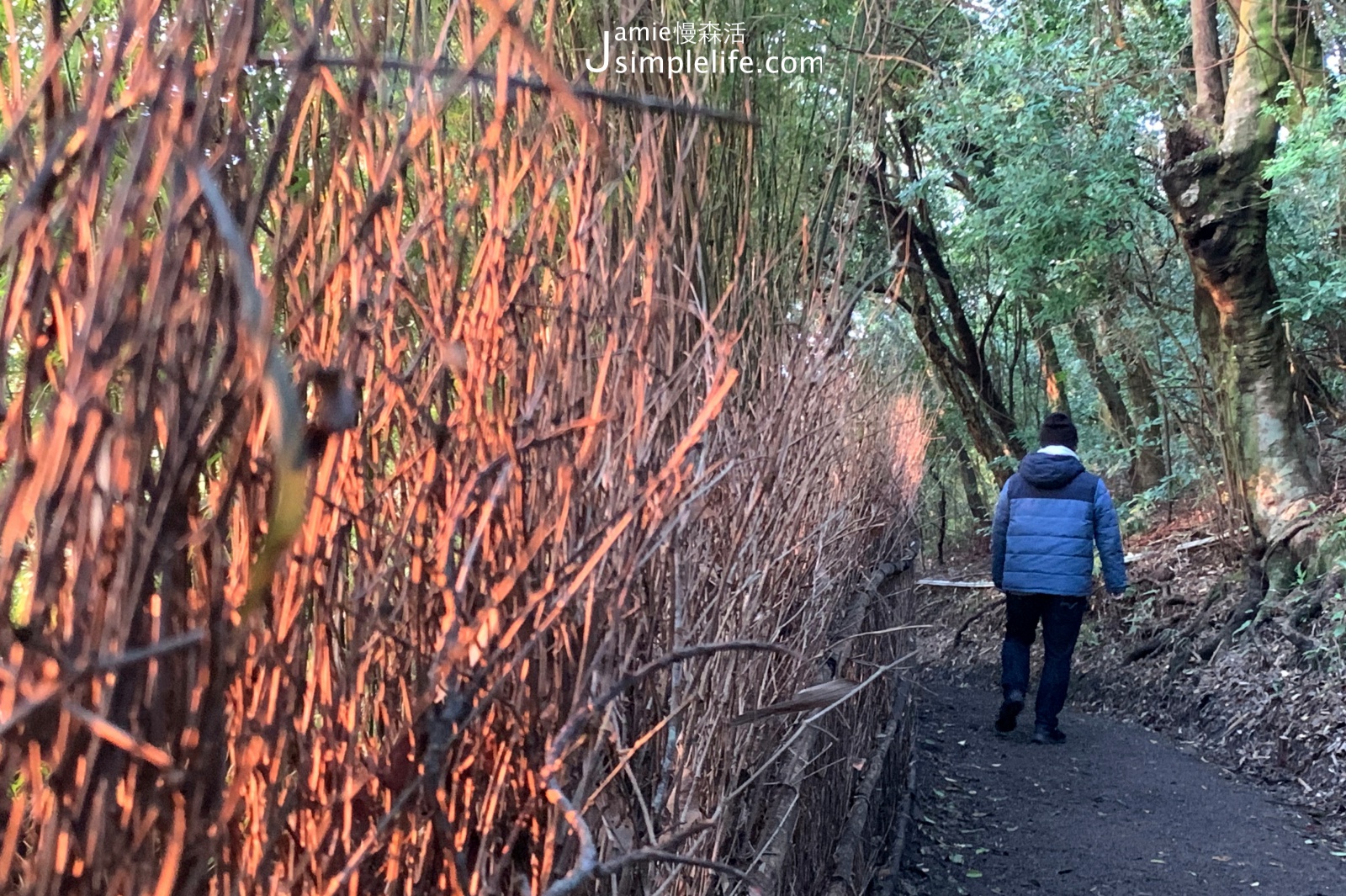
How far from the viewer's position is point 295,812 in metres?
1.01

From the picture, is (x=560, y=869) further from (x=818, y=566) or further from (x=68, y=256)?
(x=818, y=566)

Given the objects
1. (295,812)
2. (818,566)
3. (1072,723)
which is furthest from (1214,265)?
(295,812)

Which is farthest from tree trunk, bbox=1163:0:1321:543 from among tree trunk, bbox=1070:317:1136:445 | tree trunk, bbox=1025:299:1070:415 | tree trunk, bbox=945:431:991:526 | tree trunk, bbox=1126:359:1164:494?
tree trunk, bbox=945:431:991:526

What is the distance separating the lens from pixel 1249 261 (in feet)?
22.4

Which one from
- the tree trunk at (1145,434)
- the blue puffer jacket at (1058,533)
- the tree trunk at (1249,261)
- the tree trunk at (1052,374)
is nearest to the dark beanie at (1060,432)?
the blue puffer jacket at (1058,533)

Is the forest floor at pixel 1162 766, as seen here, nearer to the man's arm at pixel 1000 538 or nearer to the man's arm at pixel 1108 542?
the man's arm at pixel 1000 538

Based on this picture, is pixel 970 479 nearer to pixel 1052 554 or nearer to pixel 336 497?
pixel 1052 554

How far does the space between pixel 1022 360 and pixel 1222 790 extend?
10202 mm

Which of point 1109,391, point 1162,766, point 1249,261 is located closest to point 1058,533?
point 1162,766

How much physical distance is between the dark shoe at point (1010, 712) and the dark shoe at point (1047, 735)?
0.60ft

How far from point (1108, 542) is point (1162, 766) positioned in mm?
1267

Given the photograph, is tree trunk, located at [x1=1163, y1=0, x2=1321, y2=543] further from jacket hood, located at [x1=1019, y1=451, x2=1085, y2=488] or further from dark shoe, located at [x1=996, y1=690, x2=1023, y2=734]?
dark shoe, located at [x1=996, y1=690, x2=1023, y2=734]

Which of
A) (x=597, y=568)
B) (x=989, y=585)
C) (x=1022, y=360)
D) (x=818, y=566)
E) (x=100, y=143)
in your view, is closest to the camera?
(x=100, y=143)

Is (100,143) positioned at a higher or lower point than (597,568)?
higher
